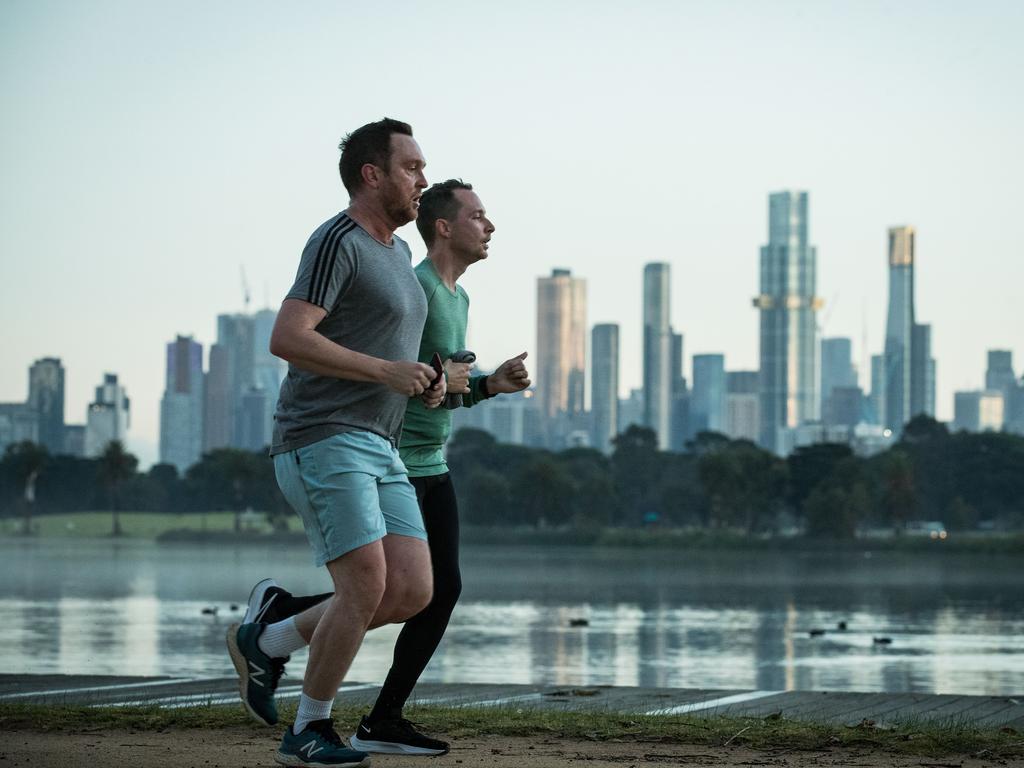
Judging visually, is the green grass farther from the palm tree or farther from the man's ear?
the palm tree

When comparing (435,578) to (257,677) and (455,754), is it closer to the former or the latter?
(455,754)

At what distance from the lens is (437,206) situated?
7.32 metres

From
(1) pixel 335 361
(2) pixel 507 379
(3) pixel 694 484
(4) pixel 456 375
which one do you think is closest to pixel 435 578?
(2) pixel 507 379

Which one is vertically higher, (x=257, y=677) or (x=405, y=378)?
(x=405, y=378)

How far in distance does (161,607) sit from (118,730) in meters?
35.7

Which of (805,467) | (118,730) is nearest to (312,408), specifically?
(118,730)

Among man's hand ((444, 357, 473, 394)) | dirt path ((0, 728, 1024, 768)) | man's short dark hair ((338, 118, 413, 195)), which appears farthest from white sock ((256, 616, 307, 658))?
man's short dark hair ((338, 118, 413, 195))

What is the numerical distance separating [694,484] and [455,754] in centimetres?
14403

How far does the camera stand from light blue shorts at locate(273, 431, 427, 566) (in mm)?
5930

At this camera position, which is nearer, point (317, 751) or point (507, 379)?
point (317, 751)

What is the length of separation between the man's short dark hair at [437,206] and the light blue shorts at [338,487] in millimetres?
1429

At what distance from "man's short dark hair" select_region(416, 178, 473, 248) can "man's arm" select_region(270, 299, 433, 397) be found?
1481 millimetres

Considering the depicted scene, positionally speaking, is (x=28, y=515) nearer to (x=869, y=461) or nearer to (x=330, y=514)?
(x=869, y=461)

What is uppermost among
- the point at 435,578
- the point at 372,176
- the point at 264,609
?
the point at 372,176
